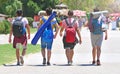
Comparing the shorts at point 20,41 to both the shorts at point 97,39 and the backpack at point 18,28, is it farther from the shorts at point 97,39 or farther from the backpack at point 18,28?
the shorts at point 97,39

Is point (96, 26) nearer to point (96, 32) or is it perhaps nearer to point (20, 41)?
point (96, 32)

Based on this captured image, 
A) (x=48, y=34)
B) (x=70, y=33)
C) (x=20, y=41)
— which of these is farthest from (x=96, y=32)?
(x=20, y=41)

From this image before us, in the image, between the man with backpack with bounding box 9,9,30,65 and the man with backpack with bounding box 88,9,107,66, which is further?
the man with backpack with bounding box 88,9,107,66

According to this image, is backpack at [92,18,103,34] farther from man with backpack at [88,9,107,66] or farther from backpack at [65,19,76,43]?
backpack at [65,19,76,43]

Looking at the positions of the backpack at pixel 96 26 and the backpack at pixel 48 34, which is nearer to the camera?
the backpack at pixel 48 34

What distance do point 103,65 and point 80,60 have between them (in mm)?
2294

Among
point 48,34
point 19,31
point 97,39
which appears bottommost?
point 97,39

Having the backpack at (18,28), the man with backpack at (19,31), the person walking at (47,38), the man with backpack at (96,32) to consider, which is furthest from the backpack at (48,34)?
the man with backpack at (96,32)

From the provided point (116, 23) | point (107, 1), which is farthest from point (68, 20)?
point (107, 1)

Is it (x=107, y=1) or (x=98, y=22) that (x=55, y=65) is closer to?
(x=98, y=22)

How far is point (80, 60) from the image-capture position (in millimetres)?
18828

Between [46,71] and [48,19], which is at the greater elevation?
[48,19]

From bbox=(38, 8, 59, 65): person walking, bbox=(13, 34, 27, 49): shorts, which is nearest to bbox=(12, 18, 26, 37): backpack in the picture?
bbox=(13, 34, 27, 49): shorts

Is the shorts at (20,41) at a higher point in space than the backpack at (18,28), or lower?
lower
